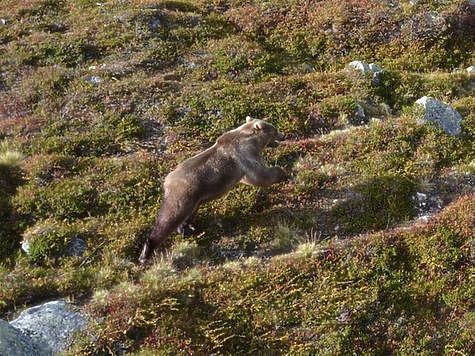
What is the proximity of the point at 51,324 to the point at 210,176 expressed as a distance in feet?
14.4

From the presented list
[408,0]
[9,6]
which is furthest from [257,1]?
[9,6]

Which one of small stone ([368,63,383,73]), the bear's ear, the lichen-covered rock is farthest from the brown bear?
small stone ([368,63,383,73])

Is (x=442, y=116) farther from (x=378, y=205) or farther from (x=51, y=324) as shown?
(x=51, y=324)

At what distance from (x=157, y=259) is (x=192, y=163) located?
2.15m

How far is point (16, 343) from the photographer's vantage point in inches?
406

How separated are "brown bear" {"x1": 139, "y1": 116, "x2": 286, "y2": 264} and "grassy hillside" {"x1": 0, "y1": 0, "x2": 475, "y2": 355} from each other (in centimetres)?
59

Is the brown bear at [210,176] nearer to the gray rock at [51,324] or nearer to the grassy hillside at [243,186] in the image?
the grassy hillside at [243,186]

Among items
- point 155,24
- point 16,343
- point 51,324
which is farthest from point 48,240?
point 155,24

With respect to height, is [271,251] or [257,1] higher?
[257,1]

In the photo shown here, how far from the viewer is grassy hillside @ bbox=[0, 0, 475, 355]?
11.3m

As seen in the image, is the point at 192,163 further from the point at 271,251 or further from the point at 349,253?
the point at 349,253

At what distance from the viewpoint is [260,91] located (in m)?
18.9

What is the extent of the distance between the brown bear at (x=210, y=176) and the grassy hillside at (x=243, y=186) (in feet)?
1.92

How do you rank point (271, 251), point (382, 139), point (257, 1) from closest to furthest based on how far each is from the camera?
point (271, 251) < point (382, 139) < point (257, 1)
